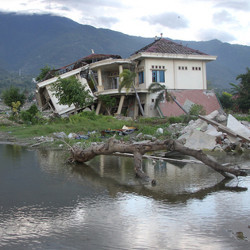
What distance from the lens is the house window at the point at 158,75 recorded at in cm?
3441

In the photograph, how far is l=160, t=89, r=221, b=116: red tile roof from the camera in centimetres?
3297

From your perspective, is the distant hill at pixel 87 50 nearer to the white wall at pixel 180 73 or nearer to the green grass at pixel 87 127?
the white wall at pixel 180 73

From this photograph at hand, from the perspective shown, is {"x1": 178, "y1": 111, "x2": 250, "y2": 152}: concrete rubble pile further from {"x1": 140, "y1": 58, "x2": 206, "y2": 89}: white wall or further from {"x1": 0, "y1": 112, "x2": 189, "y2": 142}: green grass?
{"x1": 140, "y1": 58, "x2": 206, "y2": 89}: white wall

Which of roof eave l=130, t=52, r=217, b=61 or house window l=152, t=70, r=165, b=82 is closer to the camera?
roof eave l=130, t=52, r=217, b=61

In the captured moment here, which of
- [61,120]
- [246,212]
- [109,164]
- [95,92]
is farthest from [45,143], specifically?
[95,92]

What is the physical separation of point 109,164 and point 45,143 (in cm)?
774

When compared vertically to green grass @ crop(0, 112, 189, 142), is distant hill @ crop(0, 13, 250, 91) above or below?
above

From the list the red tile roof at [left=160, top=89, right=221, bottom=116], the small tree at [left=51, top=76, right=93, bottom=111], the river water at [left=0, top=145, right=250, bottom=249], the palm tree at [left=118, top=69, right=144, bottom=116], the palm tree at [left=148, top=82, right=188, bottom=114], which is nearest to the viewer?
the river water at [left=0, top=145, right=250, bottom=249]

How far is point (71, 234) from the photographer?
564 centimetres

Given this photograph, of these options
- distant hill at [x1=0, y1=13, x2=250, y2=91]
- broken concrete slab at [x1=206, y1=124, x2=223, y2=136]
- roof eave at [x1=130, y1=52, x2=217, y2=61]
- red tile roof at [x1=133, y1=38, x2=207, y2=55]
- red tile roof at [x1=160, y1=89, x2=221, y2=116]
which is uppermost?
distant hill at [x1=0, y1=13, x2=250, y2=91]

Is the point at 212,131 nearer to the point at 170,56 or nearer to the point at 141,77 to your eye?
the point at 170,56

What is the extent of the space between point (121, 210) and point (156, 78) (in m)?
28.6

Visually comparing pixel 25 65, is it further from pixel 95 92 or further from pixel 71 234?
pixel 71 234

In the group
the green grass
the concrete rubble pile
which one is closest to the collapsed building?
the green grass
